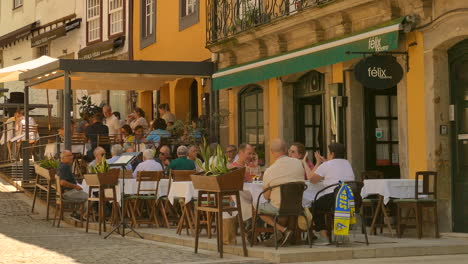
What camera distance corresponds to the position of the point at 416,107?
15.5 m

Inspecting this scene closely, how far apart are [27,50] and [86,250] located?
25.7 meters

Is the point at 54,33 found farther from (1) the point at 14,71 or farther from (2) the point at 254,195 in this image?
(2) the point at 254,195

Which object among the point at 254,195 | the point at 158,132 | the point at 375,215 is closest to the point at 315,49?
the point at 375,215

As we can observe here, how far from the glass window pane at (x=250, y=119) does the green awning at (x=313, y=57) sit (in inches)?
31.9

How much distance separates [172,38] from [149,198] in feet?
31.5

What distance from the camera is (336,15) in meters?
17.3

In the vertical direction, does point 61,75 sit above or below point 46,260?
above

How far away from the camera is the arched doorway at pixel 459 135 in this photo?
1484 cm

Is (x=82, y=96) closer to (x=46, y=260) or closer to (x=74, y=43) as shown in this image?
(x=74, y=43)

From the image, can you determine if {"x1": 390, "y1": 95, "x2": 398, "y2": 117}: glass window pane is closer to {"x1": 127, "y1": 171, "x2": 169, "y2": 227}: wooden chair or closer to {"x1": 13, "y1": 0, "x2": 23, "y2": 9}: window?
{"x1": 127, "y1": 171, "x2": 169, "y2": 227}: wooden chair

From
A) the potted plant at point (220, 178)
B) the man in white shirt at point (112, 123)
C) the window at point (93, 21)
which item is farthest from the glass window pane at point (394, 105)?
the window at point (93, 21)

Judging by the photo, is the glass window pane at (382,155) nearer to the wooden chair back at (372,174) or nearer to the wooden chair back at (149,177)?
the wooden chair back at (372,174)

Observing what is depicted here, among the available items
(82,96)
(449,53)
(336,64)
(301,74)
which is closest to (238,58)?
(301,74)

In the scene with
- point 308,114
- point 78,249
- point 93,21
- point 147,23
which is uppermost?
point 93,21
